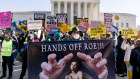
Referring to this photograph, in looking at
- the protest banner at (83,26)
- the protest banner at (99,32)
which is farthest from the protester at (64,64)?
the protest banner at (83,26)

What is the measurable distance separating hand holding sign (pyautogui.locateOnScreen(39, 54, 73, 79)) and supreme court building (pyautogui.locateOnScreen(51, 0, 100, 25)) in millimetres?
59425

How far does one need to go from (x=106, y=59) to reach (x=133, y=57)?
66 cm

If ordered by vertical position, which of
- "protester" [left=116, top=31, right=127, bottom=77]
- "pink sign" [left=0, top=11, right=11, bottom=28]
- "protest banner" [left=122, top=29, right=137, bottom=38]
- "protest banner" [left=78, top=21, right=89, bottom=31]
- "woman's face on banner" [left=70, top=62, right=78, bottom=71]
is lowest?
"protester" [left=116, top=31, right=127, bottom=77]

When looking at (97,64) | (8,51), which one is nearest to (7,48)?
(8,51)

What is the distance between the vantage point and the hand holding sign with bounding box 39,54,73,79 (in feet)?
12.8

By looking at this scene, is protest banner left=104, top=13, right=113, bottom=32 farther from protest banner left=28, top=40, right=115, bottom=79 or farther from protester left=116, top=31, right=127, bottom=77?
protest banner left=28, top=40, right=115, bottom=79

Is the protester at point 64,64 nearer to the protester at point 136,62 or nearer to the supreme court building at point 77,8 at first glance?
the protester at point 136,62

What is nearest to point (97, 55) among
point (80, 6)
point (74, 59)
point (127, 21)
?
point (74, 59)

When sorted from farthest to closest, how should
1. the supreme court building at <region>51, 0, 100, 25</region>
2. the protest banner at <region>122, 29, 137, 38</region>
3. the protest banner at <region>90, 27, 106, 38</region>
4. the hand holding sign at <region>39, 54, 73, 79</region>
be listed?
the supreme court building at <region>51, 0, 100, 25</region> → the protest banner at <region>90, 27, 106, 38</region> → the protest banner at <region>122, 29, 137, 38</region> → the hand holding sign at <region>39, 54, 73, 79</region>

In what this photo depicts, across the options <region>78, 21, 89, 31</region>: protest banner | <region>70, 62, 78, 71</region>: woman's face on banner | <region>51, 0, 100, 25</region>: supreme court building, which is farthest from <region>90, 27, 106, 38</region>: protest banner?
<region>51, 0, 100, 25</region>: supreme court building

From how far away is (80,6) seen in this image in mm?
66625

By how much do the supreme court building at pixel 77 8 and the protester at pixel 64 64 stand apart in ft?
194

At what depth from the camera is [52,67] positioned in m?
3.94

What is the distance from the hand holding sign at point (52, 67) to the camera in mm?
3912
